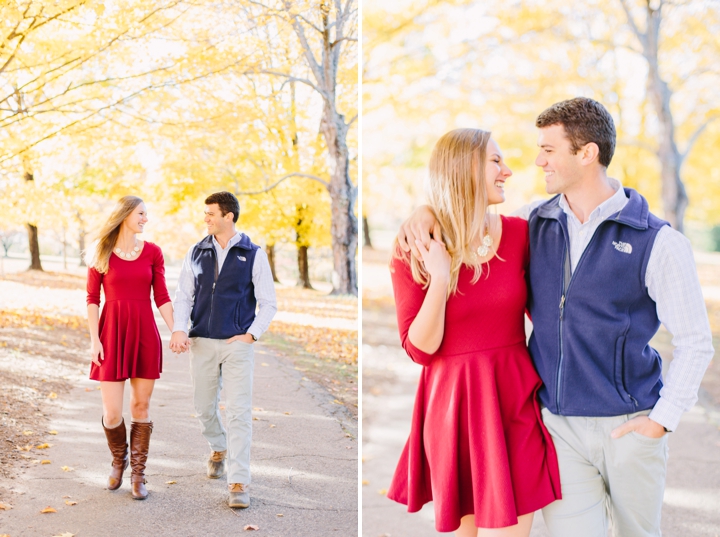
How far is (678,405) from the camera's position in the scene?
2.28 meters

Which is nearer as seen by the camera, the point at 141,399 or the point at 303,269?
the point at 141,399

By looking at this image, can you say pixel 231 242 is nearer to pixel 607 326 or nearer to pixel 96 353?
pixel 96 353

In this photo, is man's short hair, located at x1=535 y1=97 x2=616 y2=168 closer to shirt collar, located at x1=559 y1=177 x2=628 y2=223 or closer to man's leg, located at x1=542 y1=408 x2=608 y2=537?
shirt collar, located at x1=559 y1=177 x2=628 y2=223

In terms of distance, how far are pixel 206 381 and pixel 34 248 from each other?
3.97ft

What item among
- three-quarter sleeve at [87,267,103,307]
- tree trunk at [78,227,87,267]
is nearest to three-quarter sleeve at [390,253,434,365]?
three-quarter sleeve at [87,267,103,307]

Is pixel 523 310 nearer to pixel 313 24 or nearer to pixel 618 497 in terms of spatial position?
pixel 618 497

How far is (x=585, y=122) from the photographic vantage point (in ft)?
8.05

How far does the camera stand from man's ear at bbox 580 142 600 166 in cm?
247

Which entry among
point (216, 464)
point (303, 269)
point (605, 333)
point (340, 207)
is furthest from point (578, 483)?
point (340, 207)

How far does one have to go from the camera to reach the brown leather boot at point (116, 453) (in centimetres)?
383

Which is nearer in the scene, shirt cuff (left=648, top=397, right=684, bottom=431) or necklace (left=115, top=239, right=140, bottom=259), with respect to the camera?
shirt cuff (left=648, top=397, right=684, bottom=431)

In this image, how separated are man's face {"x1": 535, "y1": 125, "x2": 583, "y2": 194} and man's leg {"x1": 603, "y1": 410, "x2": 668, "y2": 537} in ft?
2.61

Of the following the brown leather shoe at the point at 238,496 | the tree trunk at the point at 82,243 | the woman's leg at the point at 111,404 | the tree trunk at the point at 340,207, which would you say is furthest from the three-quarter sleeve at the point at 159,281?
the tree trunk at the point at 340,207

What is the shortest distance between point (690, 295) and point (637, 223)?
10.8 inches
